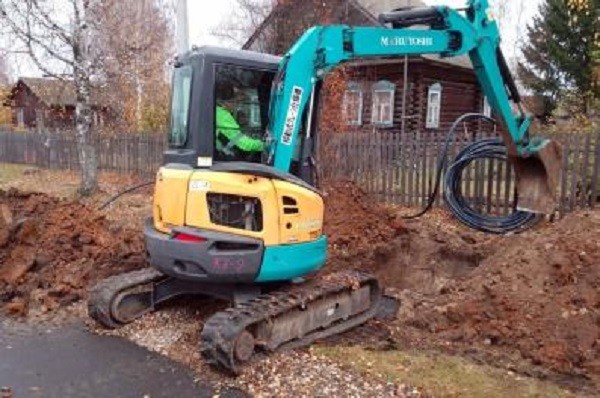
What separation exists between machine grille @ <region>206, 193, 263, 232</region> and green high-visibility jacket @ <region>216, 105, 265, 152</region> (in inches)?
19.9

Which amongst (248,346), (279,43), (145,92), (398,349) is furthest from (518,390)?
(145,92)

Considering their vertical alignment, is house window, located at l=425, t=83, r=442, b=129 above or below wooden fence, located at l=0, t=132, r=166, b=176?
above

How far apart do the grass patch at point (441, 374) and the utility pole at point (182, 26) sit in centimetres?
881

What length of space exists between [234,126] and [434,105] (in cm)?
1996

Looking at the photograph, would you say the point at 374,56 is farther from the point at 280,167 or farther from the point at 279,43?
the point at 279,43

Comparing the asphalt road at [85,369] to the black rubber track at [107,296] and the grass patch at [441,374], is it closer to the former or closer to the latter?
the black rubber track at [107,296]

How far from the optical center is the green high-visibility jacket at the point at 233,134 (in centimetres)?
573

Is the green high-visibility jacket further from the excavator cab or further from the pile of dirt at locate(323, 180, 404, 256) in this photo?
the pile of dirt at locate(323, 180, 404, 256)

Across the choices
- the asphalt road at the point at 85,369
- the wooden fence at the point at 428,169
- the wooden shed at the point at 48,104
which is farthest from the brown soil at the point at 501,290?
the wooden shed at the point at 48,104

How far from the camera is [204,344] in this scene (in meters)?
5.14

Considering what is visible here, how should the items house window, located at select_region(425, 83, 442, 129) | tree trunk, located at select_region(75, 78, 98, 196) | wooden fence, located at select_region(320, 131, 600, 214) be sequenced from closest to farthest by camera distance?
1. wooden fence, located at select_region(320, 131, 600, 214)
2. tree trunk, located at select_region(75, 78, 98, 196)
3. house window, located at select_region(425, 83, 442, 129)

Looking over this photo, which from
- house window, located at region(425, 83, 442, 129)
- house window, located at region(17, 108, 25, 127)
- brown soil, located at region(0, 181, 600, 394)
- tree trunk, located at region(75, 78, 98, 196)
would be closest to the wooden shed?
house window, located at region(17, 108, 25, 127)

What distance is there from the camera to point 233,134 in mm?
5820

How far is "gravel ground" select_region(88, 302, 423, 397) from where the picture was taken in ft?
16.0
